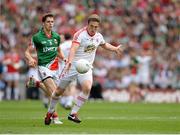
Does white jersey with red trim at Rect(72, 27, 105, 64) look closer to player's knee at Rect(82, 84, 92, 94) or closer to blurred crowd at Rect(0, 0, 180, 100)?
Answer: player's knee at Rect(82, 84, 92, 94)

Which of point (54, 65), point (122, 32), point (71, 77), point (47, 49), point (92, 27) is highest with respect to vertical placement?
point (122, 32)

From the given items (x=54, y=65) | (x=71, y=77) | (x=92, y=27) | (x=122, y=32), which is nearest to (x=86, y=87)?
(x=71, y=77)

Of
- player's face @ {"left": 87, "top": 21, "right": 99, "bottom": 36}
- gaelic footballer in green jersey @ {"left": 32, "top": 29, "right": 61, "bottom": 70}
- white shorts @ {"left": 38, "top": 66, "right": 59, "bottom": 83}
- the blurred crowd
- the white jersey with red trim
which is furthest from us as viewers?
the blurred crowd

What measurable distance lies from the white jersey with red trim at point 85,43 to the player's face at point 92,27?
0.30 feet

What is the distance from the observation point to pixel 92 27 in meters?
16.4

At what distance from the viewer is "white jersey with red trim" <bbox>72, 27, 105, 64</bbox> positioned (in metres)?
16.4

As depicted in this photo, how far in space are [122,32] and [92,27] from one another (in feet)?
69.7

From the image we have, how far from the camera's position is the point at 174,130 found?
14867mm

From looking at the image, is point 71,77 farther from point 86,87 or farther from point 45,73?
point 45,73

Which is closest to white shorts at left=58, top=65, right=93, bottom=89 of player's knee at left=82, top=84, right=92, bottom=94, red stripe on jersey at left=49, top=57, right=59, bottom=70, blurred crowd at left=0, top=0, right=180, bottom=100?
player's knee at left=82, top=84, right=92, bottom=94

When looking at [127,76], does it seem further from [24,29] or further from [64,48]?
[64,48]

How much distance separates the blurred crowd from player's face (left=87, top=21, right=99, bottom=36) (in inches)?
686

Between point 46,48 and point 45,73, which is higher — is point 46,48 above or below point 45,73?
above

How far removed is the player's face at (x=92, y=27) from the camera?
16297mm
